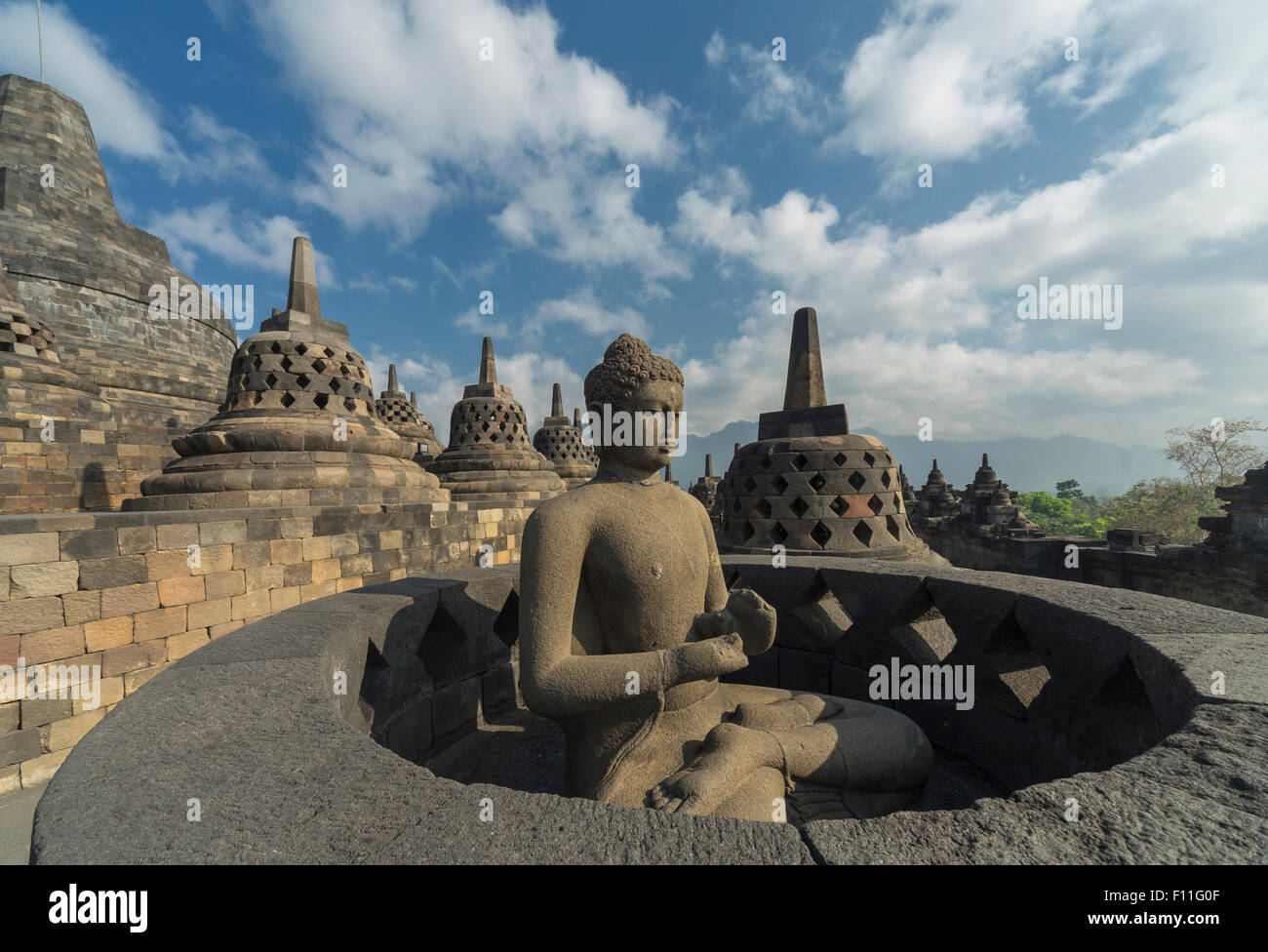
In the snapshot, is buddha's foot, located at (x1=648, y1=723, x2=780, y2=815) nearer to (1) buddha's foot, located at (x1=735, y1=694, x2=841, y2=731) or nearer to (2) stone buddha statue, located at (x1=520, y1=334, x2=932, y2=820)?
(2) stone buddha statue, located at (x1=520, y1=334, x2=932, y2=820)

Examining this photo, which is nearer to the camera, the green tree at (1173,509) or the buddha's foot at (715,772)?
the buddha's foot at (715,772)

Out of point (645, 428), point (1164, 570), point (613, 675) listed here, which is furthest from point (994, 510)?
point (613, 675)

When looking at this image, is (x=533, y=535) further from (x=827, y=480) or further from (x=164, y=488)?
(x=164, y=488)

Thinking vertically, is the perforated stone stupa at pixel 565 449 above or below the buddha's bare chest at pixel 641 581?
above

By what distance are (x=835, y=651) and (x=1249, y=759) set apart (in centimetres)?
257

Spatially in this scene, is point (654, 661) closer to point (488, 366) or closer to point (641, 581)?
point (641, 581)

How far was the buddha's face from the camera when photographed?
2.43 m

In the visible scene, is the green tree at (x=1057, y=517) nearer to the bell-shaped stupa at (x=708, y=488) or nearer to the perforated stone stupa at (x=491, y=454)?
the bell-shaped stupa at (x=708, y=488)

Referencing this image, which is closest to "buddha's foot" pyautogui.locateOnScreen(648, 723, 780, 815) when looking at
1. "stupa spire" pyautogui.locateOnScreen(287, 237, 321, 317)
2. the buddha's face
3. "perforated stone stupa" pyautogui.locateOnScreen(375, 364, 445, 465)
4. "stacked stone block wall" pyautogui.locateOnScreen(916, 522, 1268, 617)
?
the buddha's face

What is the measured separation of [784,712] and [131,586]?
17.4ft

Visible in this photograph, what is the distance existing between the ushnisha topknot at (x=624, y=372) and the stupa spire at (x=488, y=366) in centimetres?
1331

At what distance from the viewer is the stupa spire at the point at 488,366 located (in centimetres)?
1503

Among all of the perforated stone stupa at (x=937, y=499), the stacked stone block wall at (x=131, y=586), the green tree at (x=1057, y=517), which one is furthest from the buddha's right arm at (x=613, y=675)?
the green tree at (x=1057, y=517)
